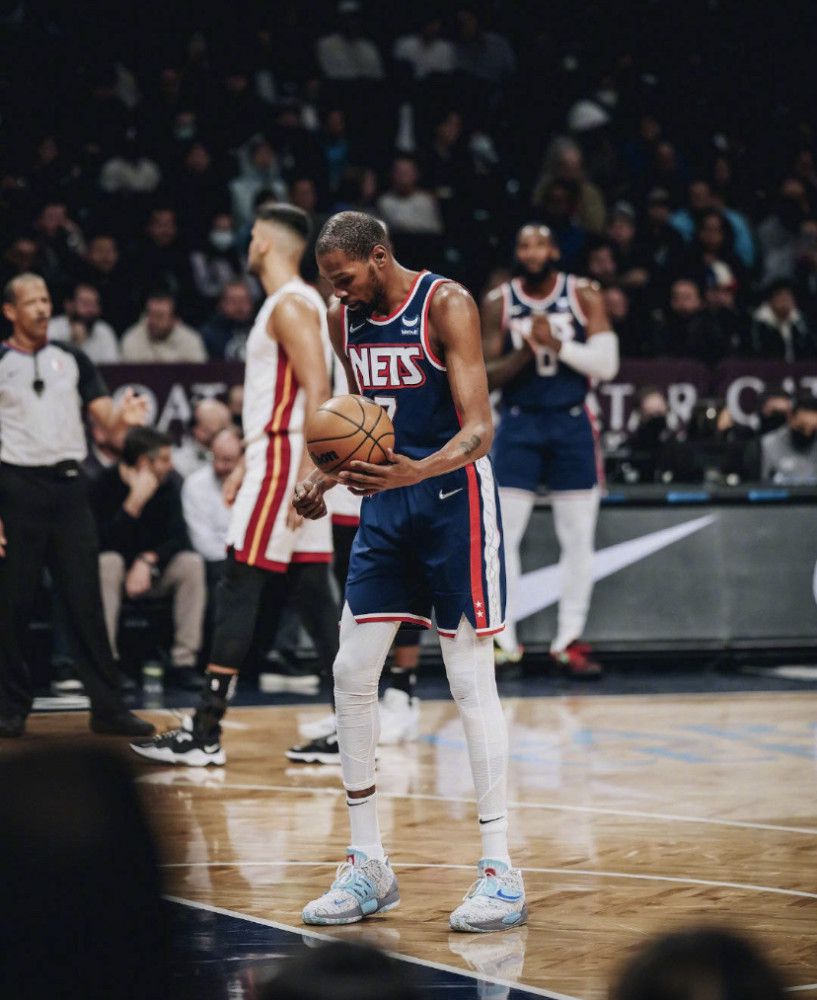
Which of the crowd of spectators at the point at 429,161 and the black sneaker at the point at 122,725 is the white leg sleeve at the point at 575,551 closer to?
the crowd of spectators at the point at 429,161

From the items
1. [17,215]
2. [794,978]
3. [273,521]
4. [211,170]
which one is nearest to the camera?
[794,978]

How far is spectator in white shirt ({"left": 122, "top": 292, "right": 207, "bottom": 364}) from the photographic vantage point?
38.5ft

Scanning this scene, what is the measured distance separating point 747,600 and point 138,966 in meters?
8.71

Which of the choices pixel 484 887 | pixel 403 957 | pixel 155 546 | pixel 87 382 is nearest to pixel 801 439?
pixel 155 546

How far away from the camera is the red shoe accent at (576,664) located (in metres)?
9.65

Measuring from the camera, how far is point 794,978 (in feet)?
13.3

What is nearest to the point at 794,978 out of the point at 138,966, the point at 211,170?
the point at 138,966

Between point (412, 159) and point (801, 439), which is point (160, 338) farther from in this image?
point (801, 439)

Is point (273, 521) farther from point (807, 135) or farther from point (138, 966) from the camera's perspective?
point (807, 135)

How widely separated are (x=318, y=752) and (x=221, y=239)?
7.18m

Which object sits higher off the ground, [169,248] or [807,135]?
[807,135]

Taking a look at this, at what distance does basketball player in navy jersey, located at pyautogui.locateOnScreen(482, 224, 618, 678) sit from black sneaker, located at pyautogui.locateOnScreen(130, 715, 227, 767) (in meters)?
2.87

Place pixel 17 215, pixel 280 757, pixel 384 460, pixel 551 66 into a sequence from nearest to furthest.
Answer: pixel 384 460
pixel 280 757
pixel 17 215
pixel 551 66

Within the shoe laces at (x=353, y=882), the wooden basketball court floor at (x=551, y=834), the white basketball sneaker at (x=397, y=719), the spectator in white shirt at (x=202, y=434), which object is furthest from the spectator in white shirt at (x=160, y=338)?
the shoe laces at (x=353, y=882)
